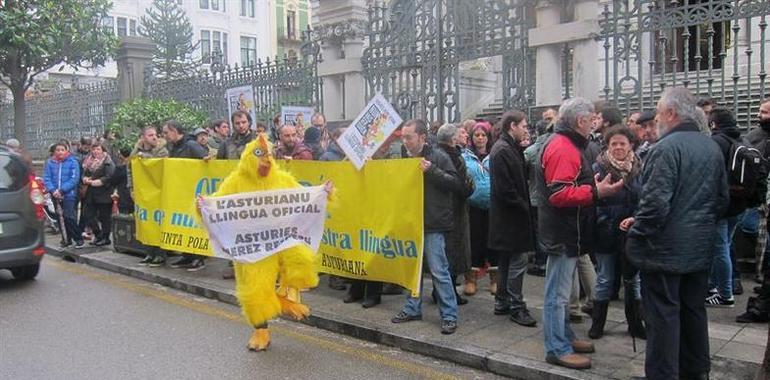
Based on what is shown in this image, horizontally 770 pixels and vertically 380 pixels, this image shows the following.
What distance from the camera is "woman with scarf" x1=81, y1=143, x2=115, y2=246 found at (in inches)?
394

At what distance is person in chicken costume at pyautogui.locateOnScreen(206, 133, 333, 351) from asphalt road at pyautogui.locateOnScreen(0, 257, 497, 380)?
12.4 inches

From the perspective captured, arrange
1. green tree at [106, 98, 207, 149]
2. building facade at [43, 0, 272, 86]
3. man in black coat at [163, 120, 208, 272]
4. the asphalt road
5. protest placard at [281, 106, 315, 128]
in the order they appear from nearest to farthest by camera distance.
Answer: the asphalt road
man in black coat at [163, 120, 208, 272]
protest placard at [281, 106, 315, 128]
green tree at [106, 98, 207, 149]
building facade at [43, 0, 272, 86]

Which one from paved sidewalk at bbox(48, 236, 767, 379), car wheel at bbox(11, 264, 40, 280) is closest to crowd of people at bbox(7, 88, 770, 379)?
paved sidewalk at bbox(48, 236, 767, 379)

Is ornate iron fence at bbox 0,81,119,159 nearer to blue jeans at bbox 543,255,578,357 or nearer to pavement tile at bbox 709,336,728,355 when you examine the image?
blue jeans at bbox 543,255,578,357

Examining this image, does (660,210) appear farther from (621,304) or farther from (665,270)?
(621,304)

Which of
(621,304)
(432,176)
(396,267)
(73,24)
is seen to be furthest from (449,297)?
(73,24)

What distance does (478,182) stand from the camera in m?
6.85

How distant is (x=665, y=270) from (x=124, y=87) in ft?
48.4

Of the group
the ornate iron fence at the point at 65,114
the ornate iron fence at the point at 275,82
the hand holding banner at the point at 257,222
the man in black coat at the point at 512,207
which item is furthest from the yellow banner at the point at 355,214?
the ornate iron fence at the point at 65,114

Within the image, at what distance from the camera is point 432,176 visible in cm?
563

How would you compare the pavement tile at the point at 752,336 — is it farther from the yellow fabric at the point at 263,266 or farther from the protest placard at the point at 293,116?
the protest placard at the point at 293,116

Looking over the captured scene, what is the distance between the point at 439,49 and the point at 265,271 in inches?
231

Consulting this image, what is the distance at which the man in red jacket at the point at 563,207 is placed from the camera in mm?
4496

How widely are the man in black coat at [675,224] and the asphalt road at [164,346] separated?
51.3 inches
